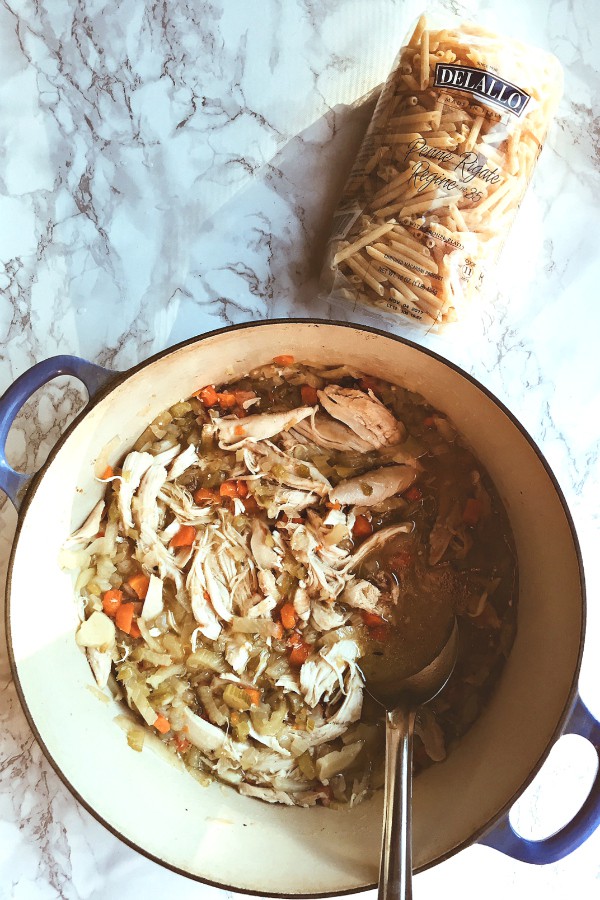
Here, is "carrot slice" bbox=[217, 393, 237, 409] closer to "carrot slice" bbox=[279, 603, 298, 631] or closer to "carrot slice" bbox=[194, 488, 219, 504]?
"carrot slice" bbox=[194, 488, 219, 504]

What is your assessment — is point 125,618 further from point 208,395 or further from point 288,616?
point 208,395

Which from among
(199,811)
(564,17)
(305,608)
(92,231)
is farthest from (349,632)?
(564,17)

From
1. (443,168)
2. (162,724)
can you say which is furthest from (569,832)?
(443,168)

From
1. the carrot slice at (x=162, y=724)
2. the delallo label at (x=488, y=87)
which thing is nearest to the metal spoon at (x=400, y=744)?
the carrot slice at (x=162, y=724)

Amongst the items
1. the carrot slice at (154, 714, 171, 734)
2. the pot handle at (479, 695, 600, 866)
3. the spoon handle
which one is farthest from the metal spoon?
the carrot slice at (154, 714, 171, 734)

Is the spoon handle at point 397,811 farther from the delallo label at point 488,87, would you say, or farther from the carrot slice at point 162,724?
the delallo label at point 488,87

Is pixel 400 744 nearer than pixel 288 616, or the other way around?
pixel 400 744
